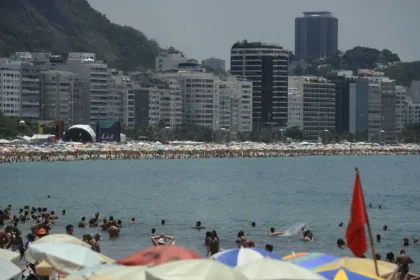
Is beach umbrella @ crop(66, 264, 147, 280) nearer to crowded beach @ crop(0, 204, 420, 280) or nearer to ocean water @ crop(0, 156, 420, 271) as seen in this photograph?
crowded beach @ crop(0, 204, 420, 280)

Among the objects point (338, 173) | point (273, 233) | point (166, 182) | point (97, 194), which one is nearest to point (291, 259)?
point (273, 233)

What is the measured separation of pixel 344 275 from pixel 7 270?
676cm

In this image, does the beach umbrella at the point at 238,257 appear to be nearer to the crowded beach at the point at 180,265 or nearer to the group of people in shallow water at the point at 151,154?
the crowded beach at the point at 180,265

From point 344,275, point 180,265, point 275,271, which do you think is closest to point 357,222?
point 275,271

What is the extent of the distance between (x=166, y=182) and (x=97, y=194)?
20251 millimetres

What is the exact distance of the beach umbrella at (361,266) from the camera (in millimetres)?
24234

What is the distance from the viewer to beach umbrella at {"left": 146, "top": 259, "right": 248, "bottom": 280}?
21.4m

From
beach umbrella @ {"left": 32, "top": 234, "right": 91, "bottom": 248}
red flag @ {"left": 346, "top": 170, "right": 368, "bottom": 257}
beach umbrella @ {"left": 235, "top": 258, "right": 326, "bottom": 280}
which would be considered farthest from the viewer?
beach umbrella @ {"left": 32, "top": 234, "right": 91, "bottom": 248}

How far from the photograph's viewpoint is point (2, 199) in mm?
Answer: 72750

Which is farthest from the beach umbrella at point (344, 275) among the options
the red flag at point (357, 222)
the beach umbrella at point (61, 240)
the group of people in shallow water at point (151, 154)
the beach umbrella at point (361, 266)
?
the group of people in shallow water at point (151, 154)

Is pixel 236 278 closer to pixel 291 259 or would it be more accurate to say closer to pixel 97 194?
pixel 291 259

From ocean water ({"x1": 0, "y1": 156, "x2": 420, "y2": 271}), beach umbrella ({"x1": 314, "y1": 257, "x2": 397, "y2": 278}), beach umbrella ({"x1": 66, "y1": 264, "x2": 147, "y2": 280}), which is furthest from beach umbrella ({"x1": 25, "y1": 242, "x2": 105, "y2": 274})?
ocean water ({"x1": 0, "y1": 156, "x2": 420, "y2": 271})

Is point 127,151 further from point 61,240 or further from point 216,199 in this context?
point 61,240

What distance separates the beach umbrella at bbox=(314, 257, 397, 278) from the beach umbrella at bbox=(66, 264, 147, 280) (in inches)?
150
